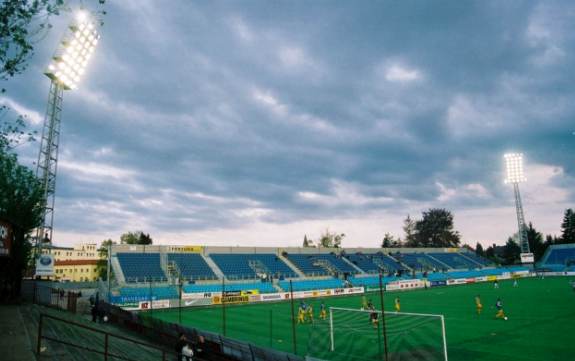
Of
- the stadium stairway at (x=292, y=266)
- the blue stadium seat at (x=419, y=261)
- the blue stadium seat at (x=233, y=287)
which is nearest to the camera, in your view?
the blue stadium seat at (x=233, y=287)

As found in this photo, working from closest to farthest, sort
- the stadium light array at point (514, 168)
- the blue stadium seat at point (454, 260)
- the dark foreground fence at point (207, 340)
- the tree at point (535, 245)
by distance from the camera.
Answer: the dark foreground fence at point (207, 340), the stadium light array at point (514, 168), the blue stadium seat at point (454, 260), the tree at point (535, 245)

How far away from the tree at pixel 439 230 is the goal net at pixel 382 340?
128002 millimetres

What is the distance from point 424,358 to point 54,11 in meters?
20.9

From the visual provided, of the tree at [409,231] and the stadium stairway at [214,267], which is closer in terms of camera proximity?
the stadium stairway at [214,267]

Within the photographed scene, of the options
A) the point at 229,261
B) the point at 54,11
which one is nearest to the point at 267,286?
the point at 229,261

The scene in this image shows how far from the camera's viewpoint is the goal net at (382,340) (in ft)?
66.2

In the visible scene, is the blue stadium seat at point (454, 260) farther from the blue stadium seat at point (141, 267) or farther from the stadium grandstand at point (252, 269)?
the blue stadium seat at point (141, 267)

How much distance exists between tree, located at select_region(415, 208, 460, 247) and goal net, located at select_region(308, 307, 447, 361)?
5039 inches

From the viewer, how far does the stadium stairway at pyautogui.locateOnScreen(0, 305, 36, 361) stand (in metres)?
11.6

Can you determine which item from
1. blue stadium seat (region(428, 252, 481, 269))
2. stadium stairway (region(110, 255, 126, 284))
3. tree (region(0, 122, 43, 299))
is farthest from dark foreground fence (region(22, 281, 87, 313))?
blue stadium seat (region(428, 252, 481, 269))

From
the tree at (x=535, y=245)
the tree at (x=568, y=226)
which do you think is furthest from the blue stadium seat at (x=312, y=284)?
the tree at (x=568, y=226)

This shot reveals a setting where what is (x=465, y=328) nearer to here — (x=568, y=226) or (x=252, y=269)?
(x=252, y=269)

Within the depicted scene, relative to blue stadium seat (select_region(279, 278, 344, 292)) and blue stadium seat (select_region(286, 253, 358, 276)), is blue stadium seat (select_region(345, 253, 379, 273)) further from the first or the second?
blue stadium seat (select_region(279, 278, 344, 292))

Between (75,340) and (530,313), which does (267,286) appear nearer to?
(530,313)
